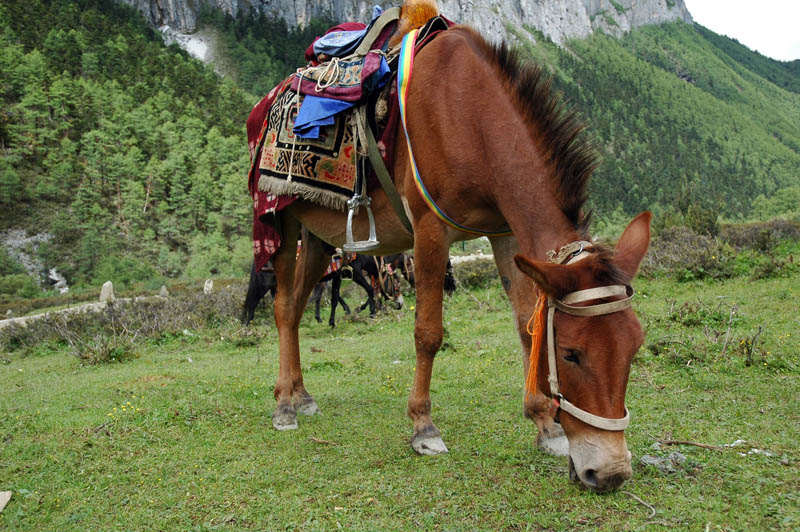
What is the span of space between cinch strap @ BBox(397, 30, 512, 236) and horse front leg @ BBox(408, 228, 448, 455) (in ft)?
0.34

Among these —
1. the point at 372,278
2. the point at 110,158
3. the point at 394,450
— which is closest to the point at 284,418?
the point at 394,450

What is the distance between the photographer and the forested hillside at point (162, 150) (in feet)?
128

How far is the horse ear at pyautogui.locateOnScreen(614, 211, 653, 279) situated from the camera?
2.29m

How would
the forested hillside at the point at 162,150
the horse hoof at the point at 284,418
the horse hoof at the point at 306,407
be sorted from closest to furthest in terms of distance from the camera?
1. the horse hoof at the point at 284,418
2. the horse hoof at the point at 306,407
3. the forested hillside at the point at 162,150

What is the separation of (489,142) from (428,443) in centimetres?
185

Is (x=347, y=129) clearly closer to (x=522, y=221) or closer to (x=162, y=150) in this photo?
(x=522, y=221)

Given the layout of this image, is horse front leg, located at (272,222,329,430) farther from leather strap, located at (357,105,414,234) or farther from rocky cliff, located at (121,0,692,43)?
rocky cliff, located at (121,0,692,43)

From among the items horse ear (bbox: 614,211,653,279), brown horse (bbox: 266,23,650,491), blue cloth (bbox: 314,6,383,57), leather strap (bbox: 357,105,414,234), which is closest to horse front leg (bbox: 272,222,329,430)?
brown horse (bbox: 266,23,650,491)

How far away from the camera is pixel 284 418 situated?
13.1 ft

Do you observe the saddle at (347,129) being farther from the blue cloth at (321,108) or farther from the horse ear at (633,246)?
the horse ear at (633,246)

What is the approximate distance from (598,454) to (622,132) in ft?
367

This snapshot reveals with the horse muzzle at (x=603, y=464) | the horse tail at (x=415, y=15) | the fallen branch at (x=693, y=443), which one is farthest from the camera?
the horse tail at (x=415, y=15)

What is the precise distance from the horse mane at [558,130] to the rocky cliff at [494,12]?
72850 millimetres

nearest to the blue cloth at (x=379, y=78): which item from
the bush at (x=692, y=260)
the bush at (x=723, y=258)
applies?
the bush at (x=723, y=258)
